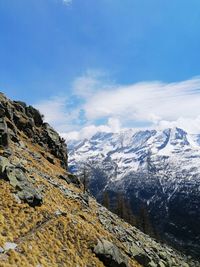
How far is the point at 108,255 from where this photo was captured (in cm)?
4497

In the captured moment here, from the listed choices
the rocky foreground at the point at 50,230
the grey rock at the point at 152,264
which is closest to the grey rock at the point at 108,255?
the rocky foreground at the point at 50,230

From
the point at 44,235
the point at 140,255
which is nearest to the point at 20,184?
the point at 44,235

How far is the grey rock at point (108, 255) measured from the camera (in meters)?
44.2

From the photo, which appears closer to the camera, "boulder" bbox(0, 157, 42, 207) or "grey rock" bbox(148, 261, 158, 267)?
"boulder" bbox(0, 157, 42, 207)

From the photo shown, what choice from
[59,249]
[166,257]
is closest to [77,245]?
[59,249]

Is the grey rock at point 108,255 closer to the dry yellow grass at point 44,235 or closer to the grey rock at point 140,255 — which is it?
the dry yellow grass at point 44,235

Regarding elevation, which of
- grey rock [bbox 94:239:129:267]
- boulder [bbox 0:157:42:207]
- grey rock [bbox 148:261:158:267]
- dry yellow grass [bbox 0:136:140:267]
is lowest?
grey rock [bbox 148:261:158:267]

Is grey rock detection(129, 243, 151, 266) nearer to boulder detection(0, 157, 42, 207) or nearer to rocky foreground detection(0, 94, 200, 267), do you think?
rocky foreground detection(0, 94, 200, 267)

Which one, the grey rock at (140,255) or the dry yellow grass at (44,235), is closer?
the dry yellow grass at (44,235)

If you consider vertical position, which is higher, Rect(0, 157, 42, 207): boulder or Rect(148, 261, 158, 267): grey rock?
Rect(0, 157, 42, 207): boulder

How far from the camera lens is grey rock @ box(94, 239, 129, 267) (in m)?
44.2

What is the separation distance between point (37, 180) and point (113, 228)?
1543 cm

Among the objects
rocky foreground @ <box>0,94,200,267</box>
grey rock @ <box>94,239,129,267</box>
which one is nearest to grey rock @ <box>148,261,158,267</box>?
rocky foreground @ <box>0,94,200,267</box>

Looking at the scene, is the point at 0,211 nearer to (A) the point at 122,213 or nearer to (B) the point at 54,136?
(B) the point at 54,136
